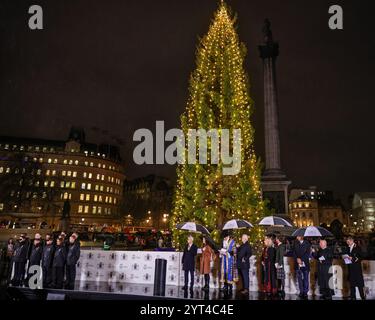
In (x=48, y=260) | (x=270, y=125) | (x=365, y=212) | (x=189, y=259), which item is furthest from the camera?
(x=365, y=212)

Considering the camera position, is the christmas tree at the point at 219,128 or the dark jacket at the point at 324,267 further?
Answer: the christmas tree at the point at 219,128

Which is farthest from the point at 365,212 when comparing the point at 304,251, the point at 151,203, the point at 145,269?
the point at 145,269

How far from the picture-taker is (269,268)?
12328mm

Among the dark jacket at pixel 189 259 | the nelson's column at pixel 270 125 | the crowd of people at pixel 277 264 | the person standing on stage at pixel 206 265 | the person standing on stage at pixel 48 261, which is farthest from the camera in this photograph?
the nelson's column at pixel 270 125

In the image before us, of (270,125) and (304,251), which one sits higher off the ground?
(270,125)

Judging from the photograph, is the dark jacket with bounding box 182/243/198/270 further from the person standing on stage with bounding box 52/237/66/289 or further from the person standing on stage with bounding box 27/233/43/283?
the person standing on stage with bounding box 27/233/43/283

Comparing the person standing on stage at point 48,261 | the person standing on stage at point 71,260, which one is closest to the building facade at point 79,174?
the person standing on stage at point 48,261

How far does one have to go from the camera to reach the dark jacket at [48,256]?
13555mm

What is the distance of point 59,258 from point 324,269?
10800 millimetres

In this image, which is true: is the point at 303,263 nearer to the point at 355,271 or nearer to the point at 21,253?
the point at 355,271

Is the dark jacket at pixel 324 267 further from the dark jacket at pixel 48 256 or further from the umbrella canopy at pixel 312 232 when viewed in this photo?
the dark jacket at pixel 48 256

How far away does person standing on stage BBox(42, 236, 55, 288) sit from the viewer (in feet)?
44.2

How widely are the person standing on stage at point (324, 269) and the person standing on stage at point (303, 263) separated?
17.0 inches
